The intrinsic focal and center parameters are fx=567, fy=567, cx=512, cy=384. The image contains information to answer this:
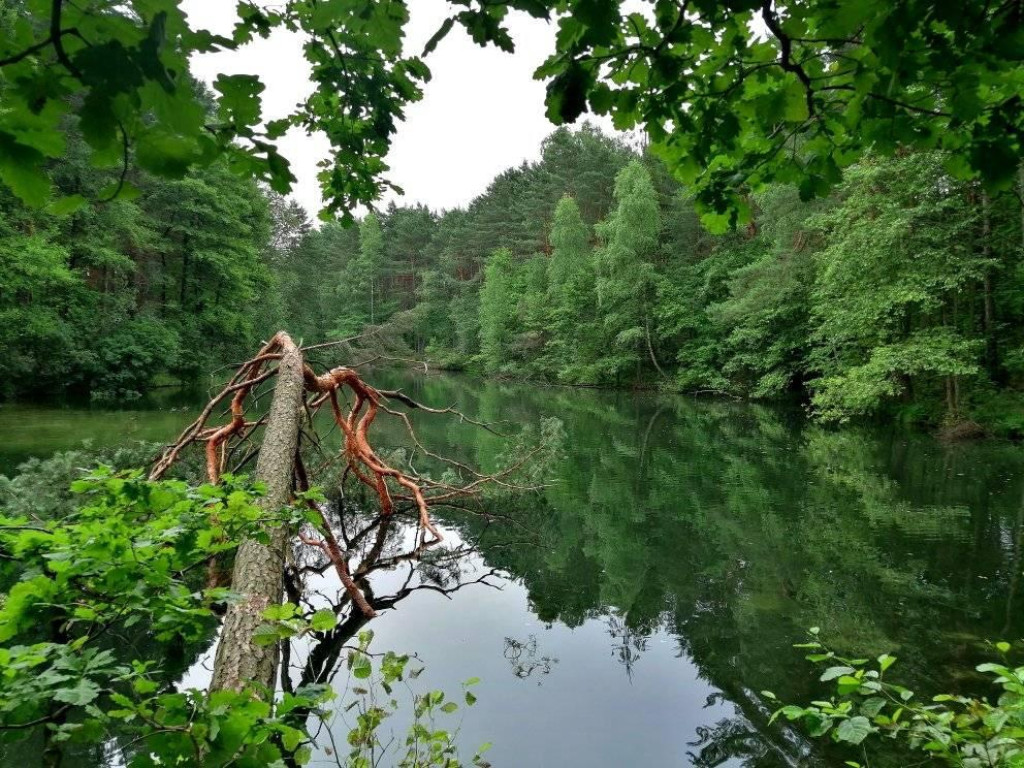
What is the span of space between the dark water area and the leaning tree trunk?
113cm

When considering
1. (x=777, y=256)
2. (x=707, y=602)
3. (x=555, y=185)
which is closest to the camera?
(x=707, y=602)

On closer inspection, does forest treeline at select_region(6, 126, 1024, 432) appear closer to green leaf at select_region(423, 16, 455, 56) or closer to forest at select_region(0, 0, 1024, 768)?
forest at select_region(0, 0, 1024, 768)

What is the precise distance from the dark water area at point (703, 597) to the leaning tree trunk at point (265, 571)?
3.69 feet

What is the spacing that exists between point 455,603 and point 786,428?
12.9m

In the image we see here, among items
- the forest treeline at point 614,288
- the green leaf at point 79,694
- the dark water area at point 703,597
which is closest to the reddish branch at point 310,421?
the dark water area at point 703,597

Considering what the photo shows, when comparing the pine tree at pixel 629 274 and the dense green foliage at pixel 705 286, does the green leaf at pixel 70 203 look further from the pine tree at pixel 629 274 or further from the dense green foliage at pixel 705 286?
the pine tree at pixel 629 274

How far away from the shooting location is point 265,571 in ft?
10.3

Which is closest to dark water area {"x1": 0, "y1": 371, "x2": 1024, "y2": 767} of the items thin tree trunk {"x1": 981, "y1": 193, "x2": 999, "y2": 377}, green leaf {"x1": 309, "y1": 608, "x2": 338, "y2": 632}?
green leaf {"x1": 309, "y1": 608, "x2": 338, "y2": 632}

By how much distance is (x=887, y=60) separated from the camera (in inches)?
54.7

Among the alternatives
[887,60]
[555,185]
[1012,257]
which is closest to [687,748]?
[887,60]

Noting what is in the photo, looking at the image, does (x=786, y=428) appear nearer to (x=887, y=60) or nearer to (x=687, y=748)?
(x=687, y=748)

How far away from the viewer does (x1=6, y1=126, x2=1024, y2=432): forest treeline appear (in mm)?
12984

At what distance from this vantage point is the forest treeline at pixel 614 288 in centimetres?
1298

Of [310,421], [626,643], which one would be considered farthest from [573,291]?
[626,643]
